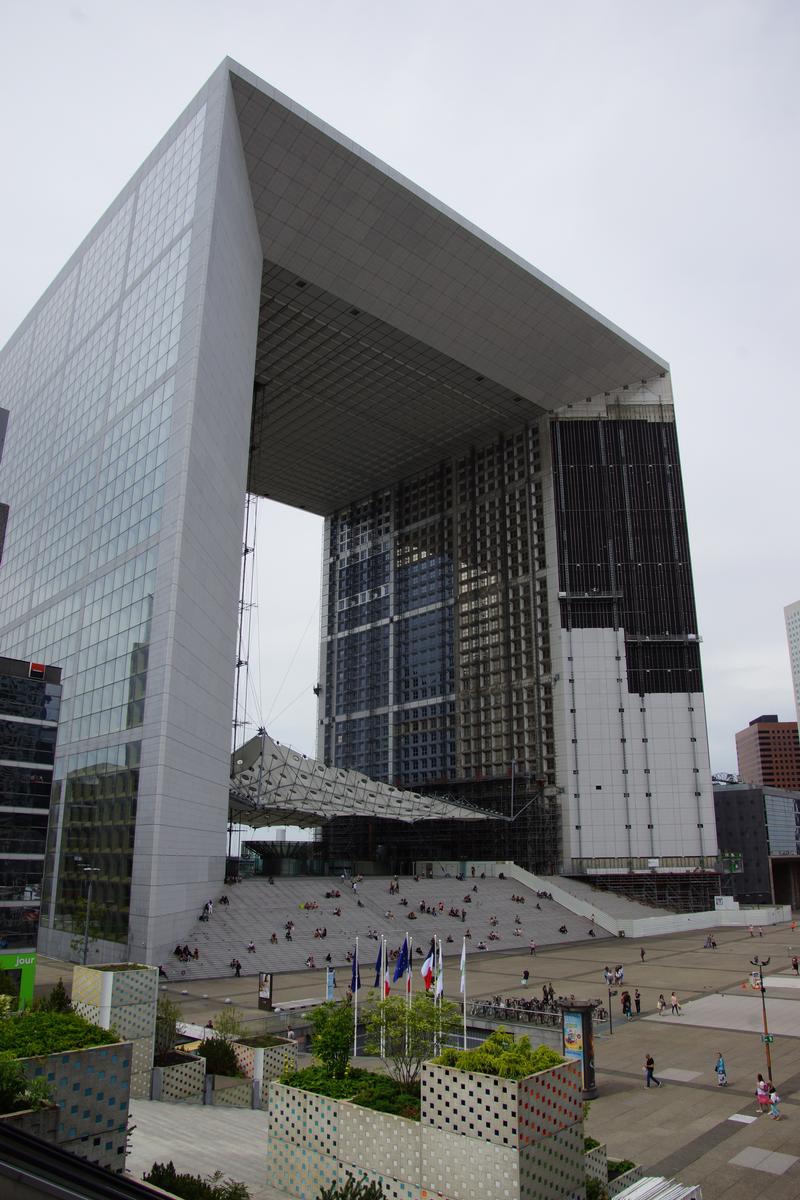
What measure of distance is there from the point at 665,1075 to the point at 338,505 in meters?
113

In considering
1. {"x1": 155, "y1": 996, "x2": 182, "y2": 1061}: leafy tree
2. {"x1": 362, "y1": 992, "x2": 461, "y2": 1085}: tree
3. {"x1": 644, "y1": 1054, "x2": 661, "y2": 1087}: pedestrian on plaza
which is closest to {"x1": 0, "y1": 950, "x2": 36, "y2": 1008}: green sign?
{"x1": 155, "y1": 996, "x2": 182, "y2": 1061}: leafy tree

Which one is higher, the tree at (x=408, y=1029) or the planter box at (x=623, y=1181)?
the tree at (x=408, y=1029)

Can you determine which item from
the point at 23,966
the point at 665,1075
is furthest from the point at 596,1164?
the point at 23,966

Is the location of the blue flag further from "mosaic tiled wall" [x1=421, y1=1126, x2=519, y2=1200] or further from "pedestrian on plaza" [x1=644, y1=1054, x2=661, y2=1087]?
"mosaic tiled wall" [x1=421, y1=1126, x2=519, y2=1200]

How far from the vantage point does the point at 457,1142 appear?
14.7m

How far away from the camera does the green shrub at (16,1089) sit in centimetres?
1377

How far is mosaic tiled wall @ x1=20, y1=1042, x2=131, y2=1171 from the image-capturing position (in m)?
14.4

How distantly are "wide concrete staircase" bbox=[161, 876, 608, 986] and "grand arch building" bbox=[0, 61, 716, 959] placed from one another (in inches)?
119

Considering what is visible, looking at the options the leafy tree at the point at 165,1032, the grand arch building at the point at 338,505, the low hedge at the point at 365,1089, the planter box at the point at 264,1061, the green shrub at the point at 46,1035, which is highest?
the grand arch building at the point at 338,505

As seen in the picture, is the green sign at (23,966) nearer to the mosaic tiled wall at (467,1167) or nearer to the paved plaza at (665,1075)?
the paved plaza at (665,1075)

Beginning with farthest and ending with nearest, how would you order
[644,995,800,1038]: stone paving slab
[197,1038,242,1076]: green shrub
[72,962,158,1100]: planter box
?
[644,995,800,1038]: stone paving slab, [197,1038,242,1076]: green shrub, [72,962,158,1100]: planter box

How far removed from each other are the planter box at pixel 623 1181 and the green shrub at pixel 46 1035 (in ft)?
31.4

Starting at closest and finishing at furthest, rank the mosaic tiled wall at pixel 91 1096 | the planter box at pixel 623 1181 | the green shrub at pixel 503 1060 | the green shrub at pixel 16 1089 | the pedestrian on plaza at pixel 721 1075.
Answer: the green shrub at pixel 16 1089
the mosaic tiled wall at pixel 91 1096
the green shrub at pixel 503 1060
the planter box at pixel 623 1181
the pedestrian on plaza at pixel 721 1075

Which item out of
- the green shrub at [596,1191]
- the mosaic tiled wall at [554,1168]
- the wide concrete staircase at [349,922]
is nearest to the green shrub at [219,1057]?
the green shrub at [596,1191]
